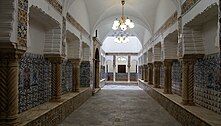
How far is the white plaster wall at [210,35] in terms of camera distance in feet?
19.1

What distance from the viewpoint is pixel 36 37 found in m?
6.52

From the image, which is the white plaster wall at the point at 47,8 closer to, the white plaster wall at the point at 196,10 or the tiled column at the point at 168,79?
the white plaster wall at the point at 196,10

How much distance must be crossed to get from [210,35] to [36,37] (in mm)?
4243

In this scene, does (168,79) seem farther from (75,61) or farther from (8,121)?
(8,121)

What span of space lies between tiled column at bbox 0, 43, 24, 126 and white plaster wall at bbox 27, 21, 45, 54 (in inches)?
85.7

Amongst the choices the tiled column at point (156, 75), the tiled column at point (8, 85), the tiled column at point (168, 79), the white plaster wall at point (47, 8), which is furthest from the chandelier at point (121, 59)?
the tiled column at point (8, 85)

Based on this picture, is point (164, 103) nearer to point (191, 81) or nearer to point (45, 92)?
point (191, 81)

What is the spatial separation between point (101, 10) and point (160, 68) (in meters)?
4.06

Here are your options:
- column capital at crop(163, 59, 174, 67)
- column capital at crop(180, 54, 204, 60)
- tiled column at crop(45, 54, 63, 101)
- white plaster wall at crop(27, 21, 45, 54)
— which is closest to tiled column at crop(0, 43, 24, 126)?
white plaster wall at crop(27, 21, 45, 54)

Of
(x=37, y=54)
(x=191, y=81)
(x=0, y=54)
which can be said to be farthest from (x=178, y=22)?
(x=0, y=54)

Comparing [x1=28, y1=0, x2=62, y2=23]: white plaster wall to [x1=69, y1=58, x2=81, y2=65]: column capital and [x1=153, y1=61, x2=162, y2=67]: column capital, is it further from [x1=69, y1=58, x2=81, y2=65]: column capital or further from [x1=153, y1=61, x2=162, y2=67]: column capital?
[x1=153, y1=61, x2=162, y2=67]: column capital

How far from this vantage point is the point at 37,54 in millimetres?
6488

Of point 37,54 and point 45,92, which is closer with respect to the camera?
point 37,54

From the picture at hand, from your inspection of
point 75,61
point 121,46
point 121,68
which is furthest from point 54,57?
point 121,68
